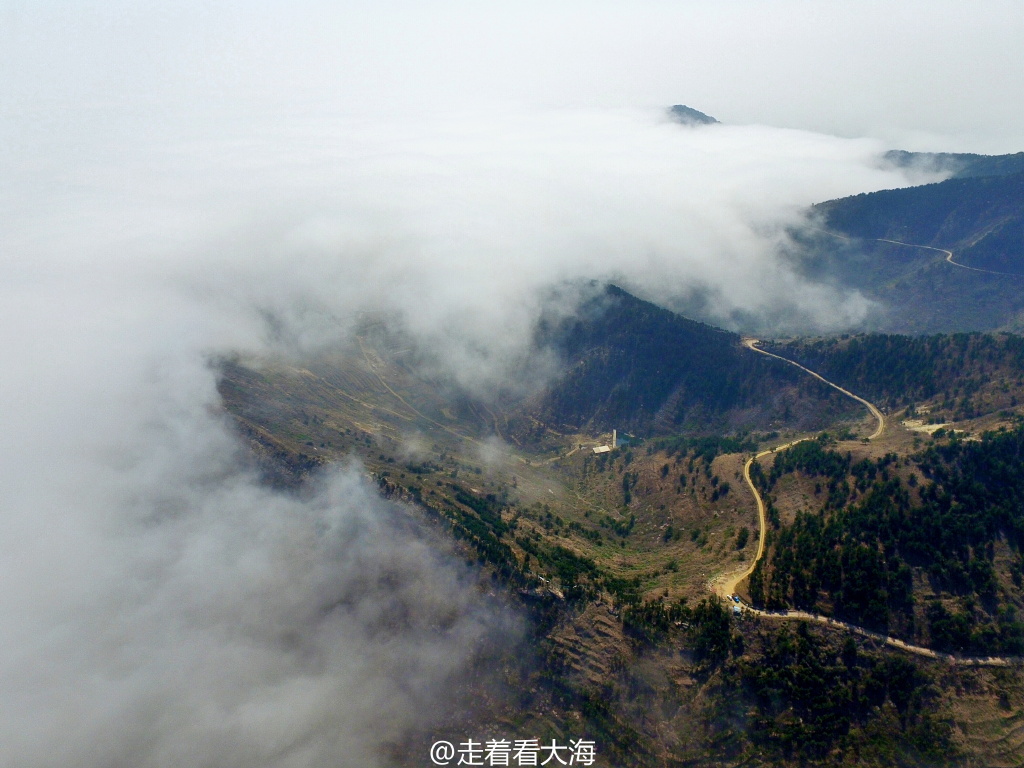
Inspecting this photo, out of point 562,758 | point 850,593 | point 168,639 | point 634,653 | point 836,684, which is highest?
point 850,593

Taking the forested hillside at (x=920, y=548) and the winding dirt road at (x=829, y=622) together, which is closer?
the winding dirt road at (x=829, y=622)

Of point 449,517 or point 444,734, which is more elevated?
point 449,517

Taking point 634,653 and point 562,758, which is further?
point 634,653

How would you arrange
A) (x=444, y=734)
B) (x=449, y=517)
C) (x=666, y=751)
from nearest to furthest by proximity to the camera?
(x=666, y=751), (x=444, y=734), (x=449, y=517)

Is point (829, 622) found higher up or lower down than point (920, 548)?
lower down

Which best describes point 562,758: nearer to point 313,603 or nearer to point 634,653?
point 634,653

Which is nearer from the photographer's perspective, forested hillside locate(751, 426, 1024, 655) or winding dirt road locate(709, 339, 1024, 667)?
winding dirt road locate(709, 339, 1024, 667)

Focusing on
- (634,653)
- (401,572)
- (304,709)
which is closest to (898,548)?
(634,653)

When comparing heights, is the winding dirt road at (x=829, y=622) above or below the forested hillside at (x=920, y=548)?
below

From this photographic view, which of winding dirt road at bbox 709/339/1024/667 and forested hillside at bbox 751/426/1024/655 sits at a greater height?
forested hillside at bbox 751/426/1024/655

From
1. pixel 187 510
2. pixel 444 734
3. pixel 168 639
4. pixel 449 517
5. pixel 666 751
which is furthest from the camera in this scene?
pixel 187 510

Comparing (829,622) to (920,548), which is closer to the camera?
(829,622)
